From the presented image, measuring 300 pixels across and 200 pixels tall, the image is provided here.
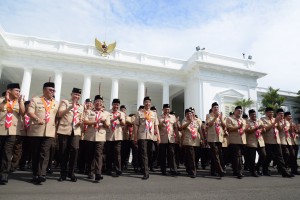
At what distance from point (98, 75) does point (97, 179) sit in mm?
15072

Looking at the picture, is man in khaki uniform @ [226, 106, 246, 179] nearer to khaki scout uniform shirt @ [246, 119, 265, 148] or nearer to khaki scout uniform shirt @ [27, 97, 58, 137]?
khaki scout uniform shirt @ [246, 119, 265, 148]

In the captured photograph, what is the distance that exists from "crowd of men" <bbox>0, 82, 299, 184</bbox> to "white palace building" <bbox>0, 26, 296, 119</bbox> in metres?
11.5

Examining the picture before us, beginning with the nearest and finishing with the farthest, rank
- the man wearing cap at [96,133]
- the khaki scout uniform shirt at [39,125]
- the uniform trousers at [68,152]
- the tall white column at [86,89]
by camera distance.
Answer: the khaki scout uniform shirt at [39,125] → the uniform trousers at [68,152] → the man wearing cap at [96,133] → the tall white column at [86,89]

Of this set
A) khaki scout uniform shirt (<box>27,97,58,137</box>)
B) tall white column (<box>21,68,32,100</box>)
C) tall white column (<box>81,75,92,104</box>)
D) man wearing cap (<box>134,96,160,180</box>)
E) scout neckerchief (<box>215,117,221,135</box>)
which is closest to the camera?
khaki scout uniform shirt (<box>27,97,58,137</box>)

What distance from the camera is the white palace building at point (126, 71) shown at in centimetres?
1791

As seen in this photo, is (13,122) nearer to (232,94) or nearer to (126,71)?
(126,71)

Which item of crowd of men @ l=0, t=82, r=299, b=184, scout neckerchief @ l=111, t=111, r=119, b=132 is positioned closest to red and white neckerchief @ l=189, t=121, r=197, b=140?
crowd of men @ l=0, t=82, r=299, b=184

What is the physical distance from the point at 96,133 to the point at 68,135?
2.17ft

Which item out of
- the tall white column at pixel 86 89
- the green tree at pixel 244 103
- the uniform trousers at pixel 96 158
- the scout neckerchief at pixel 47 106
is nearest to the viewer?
the scout neckerchief at pixel 47 106

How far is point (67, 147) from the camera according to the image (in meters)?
5.16

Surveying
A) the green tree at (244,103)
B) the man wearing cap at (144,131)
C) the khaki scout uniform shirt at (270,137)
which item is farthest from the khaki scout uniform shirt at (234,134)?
the green tree at (244,103)

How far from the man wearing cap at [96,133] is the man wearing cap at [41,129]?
3.03ft

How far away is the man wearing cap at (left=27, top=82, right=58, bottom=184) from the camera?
4.60 meters

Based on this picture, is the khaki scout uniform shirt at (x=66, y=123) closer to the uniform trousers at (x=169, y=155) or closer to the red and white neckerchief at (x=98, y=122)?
the red and white neckerchief at (x=98, y=122)
